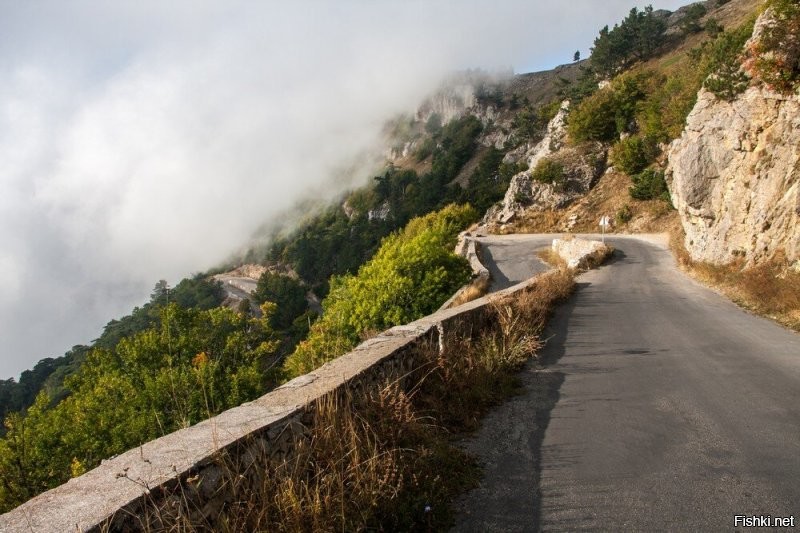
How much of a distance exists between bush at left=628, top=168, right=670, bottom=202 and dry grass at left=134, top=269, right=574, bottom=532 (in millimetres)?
38942

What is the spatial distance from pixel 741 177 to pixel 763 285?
296 inches

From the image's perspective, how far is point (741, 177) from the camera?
18328 mm

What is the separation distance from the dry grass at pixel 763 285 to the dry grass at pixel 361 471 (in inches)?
344

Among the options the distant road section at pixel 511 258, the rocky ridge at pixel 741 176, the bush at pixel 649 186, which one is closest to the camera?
the rocky ridge at pixel 741 176

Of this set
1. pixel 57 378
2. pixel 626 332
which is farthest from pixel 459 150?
pixel 626 332

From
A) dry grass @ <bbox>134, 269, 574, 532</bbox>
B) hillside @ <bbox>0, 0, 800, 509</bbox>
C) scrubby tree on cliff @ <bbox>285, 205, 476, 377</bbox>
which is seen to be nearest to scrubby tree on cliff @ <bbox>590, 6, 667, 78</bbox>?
hillside @ <bbox>0, 0, 800, 509</bbox>

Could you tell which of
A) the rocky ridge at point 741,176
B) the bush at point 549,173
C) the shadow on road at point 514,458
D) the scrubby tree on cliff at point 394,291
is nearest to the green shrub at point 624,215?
the bush at point 549,173

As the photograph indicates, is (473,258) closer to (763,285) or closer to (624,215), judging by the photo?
(763,285)

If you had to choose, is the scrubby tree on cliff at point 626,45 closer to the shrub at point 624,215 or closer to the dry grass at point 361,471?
the shrub at point 624,215

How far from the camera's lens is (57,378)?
68938mm

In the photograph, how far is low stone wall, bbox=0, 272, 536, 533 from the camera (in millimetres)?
2285

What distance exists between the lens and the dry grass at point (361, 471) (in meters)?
2.73

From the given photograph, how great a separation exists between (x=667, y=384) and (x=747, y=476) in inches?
99.5

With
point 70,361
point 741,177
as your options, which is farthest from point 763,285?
point 70,361
